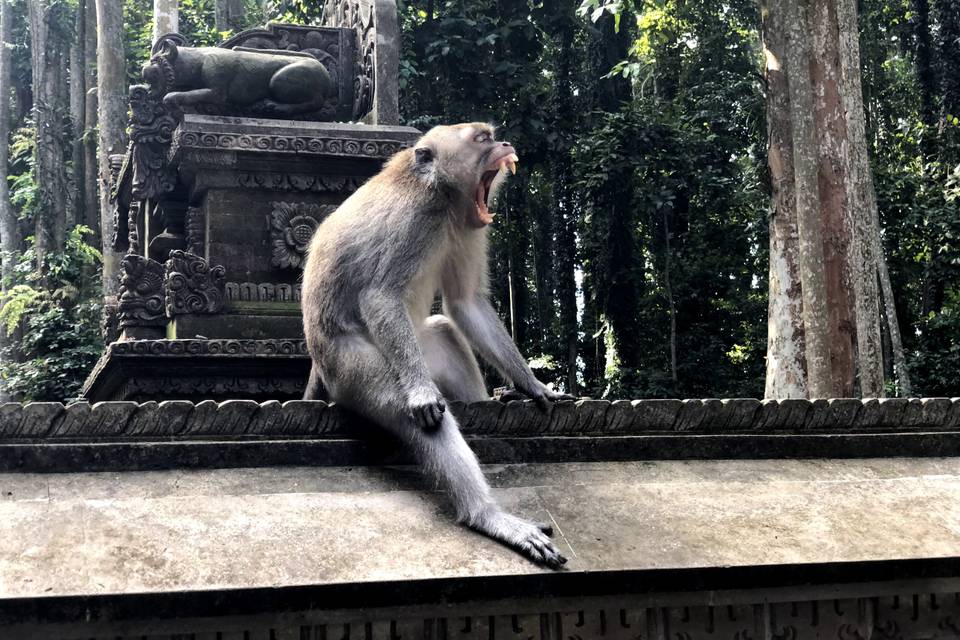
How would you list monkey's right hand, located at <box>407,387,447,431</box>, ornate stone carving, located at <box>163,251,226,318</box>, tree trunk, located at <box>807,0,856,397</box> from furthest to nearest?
tree trunk, located at <box>807,0,856,397</box>
ornate stone carving, located at <box>163,251,226,318</box>
monkey's right hand, located at <box>407,387,447,431</box>

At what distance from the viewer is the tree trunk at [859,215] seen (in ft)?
28.4

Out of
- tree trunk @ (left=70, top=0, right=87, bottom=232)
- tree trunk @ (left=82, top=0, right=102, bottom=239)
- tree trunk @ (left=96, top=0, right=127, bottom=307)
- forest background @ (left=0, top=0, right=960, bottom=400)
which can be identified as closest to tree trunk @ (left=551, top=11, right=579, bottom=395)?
forest background @ (left=0, top=0, right=960, bottom=400)

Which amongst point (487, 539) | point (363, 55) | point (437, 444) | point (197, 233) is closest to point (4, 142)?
point (363, 55)

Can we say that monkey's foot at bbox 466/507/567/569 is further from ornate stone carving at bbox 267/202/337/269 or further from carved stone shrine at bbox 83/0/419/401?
ornate stone carving at bbox 267/202/337/269

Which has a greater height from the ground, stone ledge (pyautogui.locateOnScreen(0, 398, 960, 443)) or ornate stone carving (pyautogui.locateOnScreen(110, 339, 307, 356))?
ornate stone carving (pyautogui.locateOnScreen(110, 339, 307, 356))

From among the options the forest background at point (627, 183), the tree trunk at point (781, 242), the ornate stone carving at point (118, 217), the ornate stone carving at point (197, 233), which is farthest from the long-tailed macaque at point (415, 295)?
the forest background at point (627, 183)

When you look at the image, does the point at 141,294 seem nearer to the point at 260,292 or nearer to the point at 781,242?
the point at 260,292

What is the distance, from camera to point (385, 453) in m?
3.86

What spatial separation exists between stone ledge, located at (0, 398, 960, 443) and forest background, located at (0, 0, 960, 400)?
40.4 feet

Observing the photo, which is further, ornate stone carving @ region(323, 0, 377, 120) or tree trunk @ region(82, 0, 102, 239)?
tree trunk @ region(82, 0, 102, 239)

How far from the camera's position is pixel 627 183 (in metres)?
19.0

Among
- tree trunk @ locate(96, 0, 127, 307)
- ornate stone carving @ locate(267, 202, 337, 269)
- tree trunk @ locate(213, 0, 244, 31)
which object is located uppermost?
tree trunk @ locate(213, 0, 244, 31)

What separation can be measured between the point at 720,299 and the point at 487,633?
18.1 m

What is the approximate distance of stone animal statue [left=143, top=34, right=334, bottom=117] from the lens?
25.2 ft
